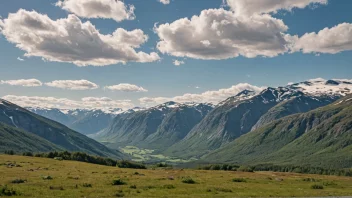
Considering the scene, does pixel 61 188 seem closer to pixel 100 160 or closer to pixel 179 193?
pixel 179 193

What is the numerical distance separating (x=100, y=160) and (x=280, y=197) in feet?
360

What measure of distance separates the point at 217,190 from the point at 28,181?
2875cm

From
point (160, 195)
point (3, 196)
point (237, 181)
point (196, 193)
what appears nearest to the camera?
point (3, 196)

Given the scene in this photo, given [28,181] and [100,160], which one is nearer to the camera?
[28,181]

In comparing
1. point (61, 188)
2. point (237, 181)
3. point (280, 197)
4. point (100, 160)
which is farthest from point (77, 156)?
point (280, 197)

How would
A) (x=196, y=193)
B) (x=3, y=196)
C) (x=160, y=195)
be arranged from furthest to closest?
(x=196, y=193)
(x=160, y=195)
(x=3, y=196)

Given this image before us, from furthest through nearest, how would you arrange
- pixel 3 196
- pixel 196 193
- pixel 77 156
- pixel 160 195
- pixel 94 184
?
1. pixel 77 156
2. pixel 94 184
3. pixel 196 193
4. pixel 160 195
5. pixel 3 196

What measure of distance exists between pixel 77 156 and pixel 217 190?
104 metres

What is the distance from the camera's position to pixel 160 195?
44.4m

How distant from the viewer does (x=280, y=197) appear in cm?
4500

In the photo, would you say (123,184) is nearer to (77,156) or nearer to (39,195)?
(39,195)

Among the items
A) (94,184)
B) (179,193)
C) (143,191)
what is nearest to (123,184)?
(94,184)

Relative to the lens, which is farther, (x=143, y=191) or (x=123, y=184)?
(x=123, y=184)

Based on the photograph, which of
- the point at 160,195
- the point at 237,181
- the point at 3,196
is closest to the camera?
the point at 3,196
